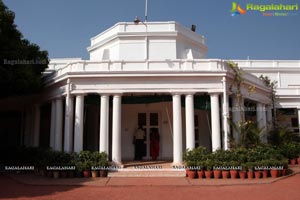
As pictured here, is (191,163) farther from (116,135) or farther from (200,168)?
(116,135)

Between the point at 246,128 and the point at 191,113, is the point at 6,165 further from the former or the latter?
the point at 246,128

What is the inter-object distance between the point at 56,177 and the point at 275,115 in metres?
13.8

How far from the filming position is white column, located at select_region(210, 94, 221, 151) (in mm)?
12680

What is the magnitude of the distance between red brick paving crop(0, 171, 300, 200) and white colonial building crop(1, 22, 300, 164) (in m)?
3.19

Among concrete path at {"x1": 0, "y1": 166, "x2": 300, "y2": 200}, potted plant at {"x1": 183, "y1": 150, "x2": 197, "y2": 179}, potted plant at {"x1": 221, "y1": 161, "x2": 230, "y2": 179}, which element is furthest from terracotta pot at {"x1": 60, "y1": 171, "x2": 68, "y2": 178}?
potted plant at {"x1": 221, "y1": 161, "x2": 230, "y2": 179}

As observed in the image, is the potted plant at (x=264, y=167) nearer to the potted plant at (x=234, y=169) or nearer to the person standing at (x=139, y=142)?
the potted plant at (x=234, y=169)

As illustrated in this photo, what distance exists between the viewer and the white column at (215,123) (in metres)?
12.7

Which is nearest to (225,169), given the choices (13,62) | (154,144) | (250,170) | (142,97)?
(250,170)

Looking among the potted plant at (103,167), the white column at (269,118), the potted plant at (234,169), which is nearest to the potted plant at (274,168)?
the potted plant at (234,169)

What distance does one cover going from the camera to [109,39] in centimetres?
1859

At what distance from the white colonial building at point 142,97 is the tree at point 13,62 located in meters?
1.31

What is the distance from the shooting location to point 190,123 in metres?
12.7

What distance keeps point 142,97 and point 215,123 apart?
3852 millimetres

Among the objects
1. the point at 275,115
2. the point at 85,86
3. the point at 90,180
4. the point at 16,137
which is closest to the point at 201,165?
the point at 90,180
